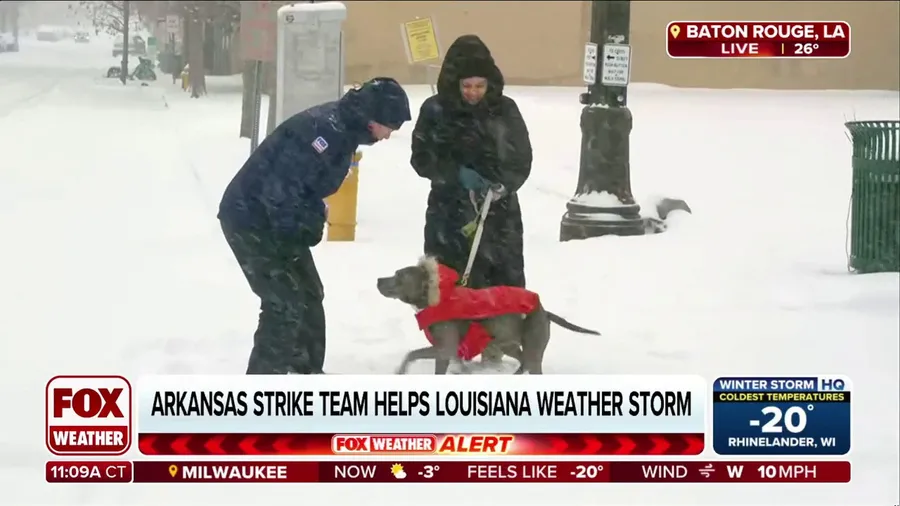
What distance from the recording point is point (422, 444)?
2.90 m

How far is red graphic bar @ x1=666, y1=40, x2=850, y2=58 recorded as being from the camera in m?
3.14

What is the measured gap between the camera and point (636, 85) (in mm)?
4578

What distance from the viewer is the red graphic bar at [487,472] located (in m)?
2.85

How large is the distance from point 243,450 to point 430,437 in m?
0.46

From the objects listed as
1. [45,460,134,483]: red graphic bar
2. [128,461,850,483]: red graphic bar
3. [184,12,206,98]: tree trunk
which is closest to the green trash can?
[128,461,850,483]: red graphic bar

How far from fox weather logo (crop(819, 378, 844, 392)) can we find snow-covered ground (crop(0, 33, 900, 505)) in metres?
0.08

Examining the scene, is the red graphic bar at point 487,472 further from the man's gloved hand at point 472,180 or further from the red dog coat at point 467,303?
the man's gloved hand at point 472,180

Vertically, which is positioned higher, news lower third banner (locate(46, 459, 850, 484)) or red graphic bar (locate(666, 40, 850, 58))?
red graphic bar (locate(666, 40, 850, 58))

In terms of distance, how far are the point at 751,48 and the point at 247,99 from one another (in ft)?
5.18

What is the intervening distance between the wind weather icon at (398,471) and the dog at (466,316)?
2.14 ft

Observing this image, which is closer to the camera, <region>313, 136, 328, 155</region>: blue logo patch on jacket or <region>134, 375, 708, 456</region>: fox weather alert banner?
<region>134, 375, 708, 456</region>: fox weather alert banner

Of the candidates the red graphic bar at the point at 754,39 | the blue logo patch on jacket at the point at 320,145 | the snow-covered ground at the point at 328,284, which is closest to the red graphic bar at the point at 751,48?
the red graphic bar at the point at 754,39

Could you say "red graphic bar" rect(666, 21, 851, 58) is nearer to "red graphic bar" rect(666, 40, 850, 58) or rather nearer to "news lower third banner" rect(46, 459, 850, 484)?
"red graphic bar" rect(666, 40, 850, 58)

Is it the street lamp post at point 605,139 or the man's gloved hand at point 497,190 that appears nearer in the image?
the man's gloved hand at point 497,190
